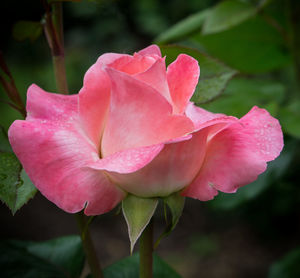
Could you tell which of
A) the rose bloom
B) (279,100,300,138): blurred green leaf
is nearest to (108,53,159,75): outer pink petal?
the rose bloom

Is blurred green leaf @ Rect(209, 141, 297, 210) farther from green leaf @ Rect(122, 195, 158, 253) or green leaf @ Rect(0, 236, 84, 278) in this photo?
green leaf @ Rect(122, 195, 158, 253)

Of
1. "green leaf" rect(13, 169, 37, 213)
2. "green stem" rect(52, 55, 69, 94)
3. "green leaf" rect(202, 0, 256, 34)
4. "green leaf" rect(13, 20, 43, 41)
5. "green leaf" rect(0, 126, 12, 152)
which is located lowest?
"green leaf" rect(202, 0, 256, 34)

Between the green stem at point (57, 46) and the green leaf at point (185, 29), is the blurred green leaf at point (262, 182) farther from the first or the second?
the green stem at point (57, 46)

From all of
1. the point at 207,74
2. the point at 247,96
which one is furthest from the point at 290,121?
the point at 207,74

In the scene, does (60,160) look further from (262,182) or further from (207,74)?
(262,182)

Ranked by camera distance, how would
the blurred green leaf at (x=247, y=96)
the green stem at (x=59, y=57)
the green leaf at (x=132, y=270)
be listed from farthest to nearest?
the blurred green leaf at (x=247, y=96) < the green leaf at (x=132, y=270) < the green stem at (x=59, y=57)

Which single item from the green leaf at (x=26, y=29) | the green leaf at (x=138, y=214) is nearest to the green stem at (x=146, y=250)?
the green leaf at (x=138, y=214)
